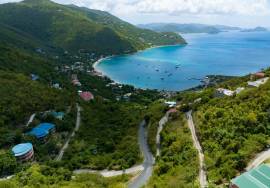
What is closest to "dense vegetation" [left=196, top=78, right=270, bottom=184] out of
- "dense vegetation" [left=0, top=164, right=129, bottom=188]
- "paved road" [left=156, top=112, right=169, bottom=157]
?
"paved road" [left=156, top=112, right=169, bottom=157]

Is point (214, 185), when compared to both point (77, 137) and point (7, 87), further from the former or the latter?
point (7, 87)

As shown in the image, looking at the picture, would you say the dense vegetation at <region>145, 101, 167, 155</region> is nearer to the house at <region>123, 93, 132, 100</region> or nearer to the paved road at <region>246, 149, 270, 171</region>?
the paved road at <region>246, 149, 270, 171</region>

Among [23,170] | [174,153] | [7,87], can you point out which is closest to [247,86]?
[174,153]

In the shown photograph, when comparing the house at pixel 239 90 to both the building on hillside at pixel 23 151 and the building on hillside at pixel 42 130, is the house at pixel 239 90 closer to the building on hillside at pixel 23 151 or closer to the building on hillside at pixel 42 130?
the building on hillside at pixel 42 130

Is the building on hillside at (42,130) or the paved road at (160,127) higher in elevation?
the paved road at (160,127)

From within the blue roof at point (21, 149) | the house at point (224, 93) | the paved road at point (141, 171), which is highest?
the house at point (224, 93)

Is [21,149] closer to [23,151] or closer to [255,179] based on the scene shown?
[23,151]

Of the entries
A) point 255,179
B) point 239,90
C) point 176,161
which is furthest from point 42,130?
point 255,179

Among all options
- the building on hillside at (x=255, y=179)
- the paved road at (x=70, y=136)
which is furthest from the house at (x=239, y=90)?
the paved road at (x=70, y=136)
